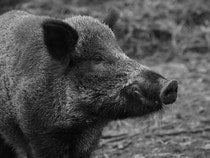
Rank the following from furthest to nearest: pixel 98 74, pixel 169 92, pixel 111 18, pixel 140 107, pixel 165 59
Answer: pixel 165 59, pixel 111 18, pixel 98 74, pixel 140 107, pixel 169 92

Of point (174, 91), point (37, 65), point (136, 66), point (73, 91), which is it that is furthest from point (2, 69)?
point (174, 91)

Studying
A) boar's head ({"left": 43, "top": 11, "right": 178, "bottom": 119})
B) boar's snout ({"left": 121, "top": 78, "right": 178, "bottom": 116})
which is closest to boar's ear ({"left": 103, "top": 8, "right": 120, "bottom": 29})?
boar's head ({"left": 43, "top": 11, "right": 178, "bottom": 119})

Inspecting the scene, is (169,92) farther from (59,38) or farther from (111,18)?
(111,18)

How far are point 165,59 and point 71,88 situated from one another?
206 inches

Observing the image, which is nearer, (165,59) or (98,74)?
(98,74)

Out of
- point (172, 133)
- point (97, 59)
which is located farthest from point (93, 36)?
point (172, 133)

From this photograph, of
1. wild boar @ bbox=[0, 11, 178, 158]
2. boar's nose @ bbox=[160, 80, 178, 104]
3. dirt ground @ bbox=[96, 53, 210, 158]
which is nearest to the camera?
boar's nose @ bbox=[160, 80, 178, 104]

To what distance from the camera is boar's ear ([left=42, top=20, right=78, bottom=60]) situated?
4766 mm

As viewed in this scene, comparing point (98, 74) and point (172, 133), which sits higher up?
point (98, 74)

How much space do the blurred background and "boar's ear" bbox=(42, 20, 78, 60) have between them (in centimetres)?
101

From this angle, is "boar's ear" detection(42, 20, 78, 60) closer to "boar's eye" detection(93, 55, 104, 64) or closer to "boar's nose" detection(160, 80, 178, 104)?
"boar's eye" detection(93, 55, 104, 64)

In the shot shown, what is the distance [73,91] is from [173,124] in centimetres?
274

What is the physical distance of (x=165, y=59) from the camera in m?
9.89

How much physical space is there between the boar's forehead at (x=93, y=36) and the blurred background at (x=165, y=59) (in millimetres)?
793
